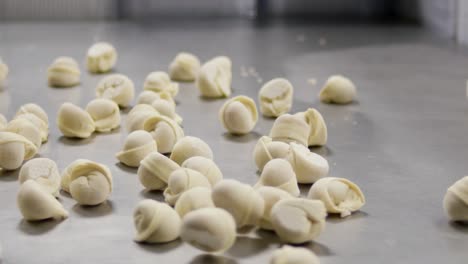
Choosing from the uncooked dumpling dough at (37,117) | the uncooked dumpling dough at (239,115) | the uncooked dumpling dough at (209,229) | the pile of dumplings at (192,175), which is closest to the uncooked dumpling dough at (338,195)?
the pile of dumplings at (192,175)

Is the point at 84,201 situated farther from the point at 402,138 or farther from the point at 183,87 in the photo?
the point at 183,87

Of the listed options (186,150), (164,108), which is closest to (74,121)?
(164,108)

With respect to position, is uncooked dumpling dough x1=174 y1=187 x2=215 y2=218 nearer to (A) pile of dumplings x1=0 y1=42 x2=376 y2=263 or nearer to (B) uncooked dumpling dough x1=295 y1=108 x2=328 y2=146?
(A) pile of dumplings x1=0 y1=42 x2=376 y2=263

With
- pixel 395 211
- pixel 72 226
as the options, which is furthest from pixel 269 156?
pixel 72 226

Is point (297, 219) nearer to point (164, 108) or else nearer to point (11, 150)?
→ point (11, 150)

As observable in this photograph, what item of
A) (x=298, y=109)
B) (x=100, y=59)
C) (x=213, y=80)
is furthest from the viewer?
(x=100, y=59)

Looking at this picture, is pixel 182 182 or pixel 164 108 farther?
pixel 164 108
